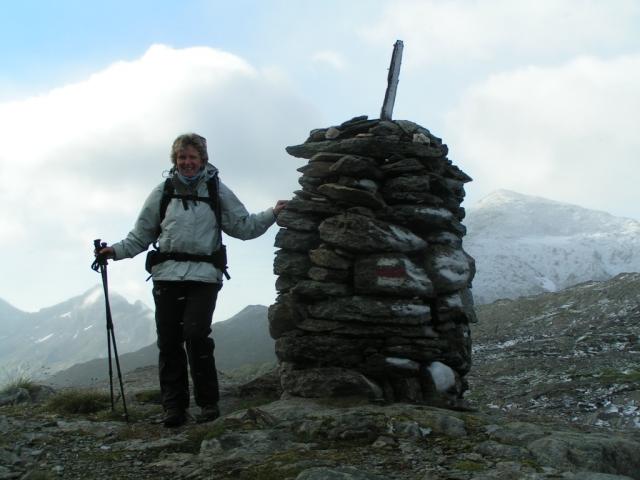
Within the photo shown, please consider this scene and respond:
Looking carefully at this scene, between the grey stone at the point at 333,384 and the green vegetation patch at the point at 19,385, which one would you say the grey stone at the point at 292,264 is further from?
the green vegetation patch at the point at 19,385

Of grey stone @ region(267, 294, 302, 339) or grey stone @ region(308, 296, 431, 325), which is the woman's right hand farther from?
grey stone @ region(308, 296, 431, 325)

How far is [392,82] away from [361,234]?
12.6 feet

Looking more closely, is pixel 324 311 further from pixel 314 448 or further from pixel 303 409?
pixel 314 448

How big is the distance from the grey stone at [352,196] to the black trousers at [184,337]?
2.66 meters

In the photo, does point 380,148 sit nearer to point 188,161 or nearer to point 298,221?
point 298,221

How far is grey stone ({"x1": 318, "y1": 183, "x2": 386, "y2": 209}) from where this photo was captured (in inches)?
363

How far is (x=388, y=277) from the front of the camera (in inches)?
353

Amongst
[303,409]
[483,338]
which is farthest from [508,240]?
[303,409]

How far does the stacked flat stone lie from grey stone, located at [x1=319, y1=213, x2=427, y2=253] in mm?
18

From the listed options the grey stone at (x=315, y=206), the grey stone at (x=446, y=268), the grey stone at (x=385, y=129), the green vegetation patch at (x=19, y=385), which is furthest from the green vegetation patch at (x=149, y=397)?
the grey stone at (x=385, y=129)

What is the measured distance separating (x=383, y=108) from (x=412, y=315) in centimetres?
446

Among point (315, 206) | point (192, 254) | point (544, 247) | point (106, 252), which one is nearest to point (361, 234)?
point (315, 206)

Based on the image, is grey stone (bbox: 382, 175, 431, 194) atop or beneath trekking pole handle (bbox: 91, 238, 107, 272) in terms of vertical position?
atop

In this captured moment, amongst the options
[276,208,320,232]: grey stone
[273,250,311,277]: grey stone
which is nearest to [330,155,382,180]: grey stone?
[276,208,320,232]: grey stone
